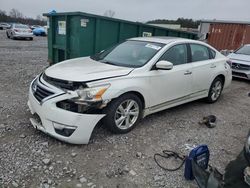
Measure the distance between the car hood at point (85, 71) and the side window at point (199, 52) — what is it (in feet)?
5.80

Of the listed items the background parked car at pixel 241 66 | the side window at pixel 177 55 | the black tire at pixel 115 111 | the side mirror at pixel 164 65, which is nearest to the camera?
the black tire at pixel 115 111

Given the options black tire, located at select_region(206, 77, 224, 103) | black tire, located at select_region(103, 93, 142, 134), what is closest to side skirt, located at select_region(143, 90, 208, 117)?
black tire, located at select_region(206, 77, 224, 103)

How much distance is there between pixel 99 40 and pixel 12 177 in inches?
159

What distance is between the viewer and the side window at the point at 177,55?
425 cm

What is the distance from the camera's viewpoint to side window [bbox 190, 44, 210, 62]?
484 cm

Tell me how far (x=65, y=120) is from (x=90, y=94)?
47cm

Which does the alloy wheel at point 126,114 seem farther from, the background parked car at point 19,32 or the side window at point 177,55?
the background parked car at point 19,32

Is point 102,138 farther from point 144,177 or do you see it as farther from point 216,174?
point 216,174

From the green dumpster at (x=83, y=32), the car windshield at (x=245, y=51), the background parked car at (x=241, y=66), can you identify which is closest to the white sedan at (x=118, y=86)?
the green dumpster at (x=83, y=32)

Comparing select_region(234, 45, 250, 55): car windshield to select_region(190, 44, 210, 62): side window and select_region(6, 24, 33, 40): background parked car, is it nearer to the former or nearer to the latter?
select_region(190, 44, 210, 62): side window

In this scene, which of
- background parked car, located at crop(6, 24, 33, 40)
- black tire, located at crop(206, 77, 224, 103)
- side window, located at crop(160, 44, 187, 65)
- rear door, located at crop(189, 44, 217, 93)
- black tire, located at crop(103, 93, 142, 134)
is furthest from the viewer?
background parked car, located at crop(6, 24, 33, 40)

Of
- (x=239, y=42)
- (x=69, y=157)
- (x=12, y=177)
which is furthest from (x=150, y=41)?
(x=239, y=42)

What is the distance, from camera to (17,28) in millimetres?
20812

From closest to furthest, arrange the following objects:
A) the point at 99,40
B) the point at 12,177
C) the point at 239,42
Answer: the point at 12,177
the point at 99,40
the point at 239,42
